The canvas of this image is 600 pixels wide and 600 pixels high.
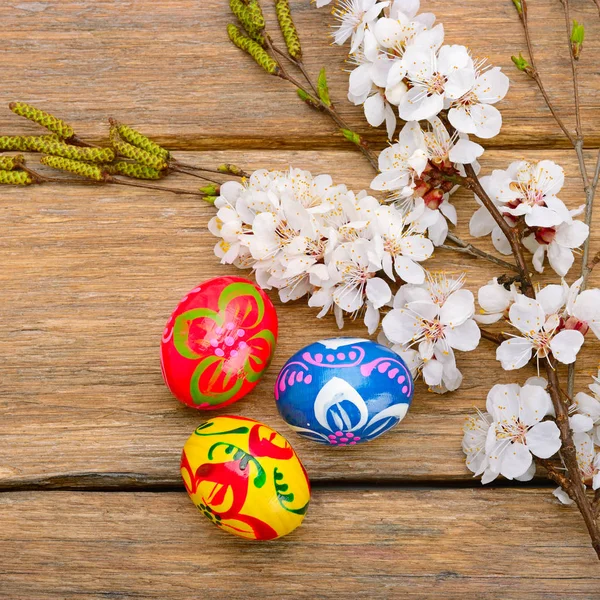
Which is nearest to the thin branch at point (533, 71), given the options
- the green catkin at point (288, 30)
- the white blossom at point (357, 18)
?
the white blossom at point (357, 18)

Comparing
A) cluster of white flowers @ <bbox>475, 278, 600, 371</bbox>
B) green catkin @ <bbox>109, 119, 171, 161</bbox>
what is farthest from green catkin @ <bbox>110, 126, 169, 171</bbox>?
cluster of white flowers @ <bbox>475, 278, 600, 371</bbox>

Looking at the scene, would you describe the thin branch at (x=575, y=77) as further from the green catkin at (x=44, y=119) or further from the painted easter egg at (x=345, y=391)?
the green catkin at (x=44, y=119)

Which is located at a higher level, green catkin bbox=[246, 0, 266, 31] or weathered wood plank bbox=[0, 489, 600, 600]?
green catkin bbox=[246, 0, 266, 31]

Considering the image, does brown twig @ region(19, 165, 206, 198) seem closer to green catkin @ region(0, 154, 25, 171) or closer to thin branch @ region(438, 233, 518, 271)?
green catkin @ region(0, 154, 25, 171)

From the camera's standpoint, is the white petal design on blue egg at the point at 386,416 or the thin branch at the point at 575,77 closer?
the white petal design on blue egg at the point at 386,416

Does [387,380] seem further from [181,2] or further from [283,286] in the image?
[181,2]

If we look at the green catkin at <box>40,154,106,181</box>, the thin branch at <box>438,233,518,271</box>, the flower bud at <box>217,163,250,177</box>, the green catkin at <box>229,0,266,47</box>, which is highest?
the green catkin at <box>229,0,266,47</box>
